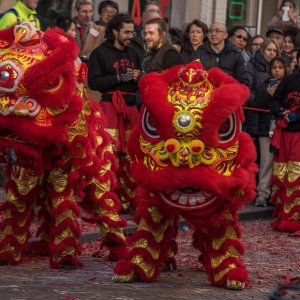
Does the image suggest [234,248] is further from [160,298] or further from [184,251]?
[184,251]

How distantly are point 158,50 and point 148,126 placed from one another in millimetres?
4117

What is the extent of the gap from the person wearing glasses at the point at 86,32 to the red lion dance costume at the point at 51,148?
437cm

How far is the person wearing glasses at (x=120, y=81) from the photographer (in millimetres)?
12547

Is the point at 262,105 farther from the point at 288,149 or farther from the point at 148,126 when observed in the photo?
the point at 148,126

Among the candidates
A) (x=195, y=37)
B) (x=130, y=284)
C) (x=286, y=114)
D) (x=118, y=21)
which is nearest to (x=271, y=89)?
(x=195, y=37)

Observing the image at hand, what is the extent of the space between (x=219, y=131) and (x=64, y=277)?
5.56 ft

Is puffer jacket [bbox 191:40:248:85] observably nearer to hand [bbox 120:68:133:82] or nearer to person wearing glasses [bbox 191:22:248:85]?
person wearing glasses [bbox 191:22:248:85]

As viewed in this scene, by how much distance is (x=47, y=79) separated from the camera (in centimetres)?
895

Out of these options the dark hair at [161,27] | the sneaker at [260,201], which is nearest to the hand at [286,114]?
the dark hair at [161,27]

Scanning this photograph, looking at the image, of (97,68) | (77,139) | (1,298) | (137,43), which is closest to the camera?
(1,298)

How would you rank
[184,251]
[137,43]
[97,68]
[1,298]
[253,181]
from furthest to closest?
[137,43]
[97,68]
[184,251]
[253,181]
[1,298]

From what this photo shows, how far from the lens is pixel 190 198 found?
8.41 meters

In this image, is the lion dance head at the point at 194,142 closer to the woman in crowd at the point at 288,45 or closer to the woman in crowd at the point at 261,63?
the woman in crowd at the point at 261,63

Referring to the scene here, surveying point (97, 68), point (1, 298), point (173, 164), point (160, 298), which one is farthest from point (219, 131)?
point (97, 68)
